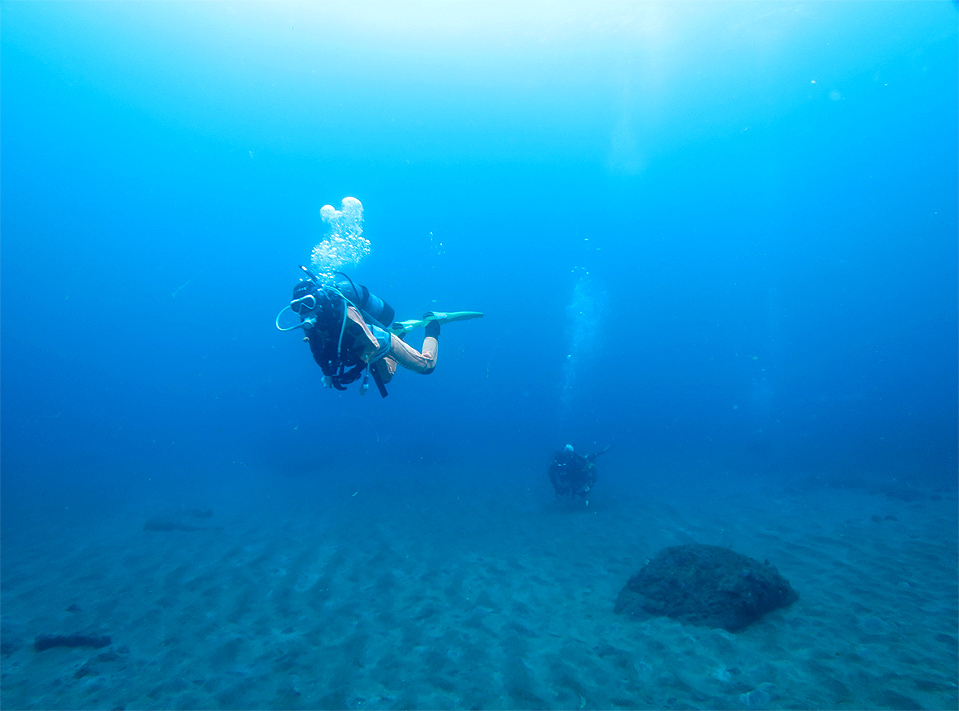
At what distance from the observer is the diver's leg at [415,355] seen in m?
5.07

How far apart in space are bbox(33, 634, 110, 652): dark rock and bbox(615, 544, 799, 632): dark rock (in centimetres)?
770

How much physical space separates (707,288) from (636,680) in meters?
92.2

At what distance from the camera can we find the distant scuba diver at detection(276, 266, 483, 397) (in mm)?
4266

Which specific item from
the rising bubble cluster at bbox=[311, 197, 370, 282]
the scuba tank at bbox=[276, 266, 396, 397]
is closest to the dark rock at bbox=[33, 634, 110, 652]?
the scuba tank at bbox=[276, 266, 396, 397]

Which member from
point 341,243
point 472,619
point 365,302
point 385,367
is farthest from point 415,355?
point 341,243

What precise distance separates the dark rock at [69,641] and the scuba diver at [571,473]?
11044 mm

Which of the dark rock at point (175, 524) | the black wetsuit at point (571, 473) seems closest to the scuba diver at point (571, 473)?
the black wetsuit at point (571, 473)

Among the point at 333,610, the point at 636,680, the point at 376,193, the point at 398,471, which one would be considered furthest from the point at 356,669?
the point at 376,193

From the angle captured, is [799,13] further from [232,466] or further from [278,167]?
[232,466]

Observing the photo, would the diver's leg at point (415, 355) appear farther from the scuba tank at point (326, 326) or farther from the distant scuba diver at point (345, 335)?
the scuba tank at point (326, 326)

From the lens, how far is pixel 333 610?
6.03 m

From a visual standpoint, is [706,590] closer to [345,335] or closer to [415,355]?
[415,355]

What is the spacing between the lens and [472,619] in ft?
18.2

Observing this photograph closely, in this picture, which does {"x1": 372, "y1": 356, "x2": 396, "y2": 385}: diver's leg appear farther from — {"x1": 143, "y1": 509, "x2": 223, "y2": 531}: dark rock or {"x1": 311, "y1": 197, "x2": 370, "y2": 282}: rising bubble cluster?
{"x1": 143, "y1": 509, "x2": 223, "y2": 531}: dark rock
